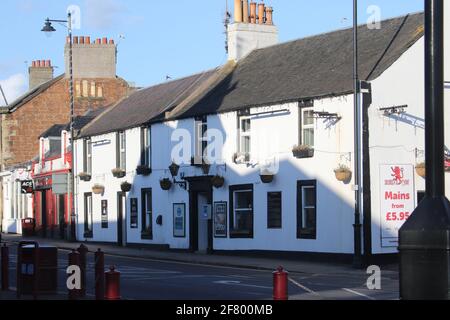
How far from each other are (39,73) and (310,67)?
128ft

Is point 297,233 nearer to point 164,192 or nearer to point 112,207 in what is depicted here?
point 164,192

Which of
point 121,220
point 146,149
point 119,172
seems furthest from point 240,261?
point 121,220

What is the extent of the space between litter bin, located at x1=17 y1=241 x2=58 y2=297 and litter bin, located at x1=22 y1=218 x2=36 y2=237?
3739 cm

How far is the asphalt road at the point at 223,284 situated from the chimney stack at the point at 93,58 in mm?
32560

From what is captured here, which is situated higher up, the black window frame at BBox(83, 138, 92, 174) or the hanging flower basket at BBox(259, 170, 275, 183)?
the black window frame at BBox(83, 138, 92, 174)

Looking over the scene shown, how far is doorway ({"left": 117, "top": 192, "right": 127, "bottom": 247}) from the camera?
42.1 meters

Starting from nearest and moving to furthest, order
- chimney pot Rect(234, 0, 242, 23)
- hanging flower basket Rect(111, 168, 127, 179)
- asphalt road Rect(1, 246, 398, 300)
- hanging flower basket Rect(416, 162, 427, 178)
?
asphalt road Rect(1, 246, 398, 300) → hanging flower basket Rect(416, 162, 427, 178) → chimney pot Rect(234, 0, 242, 23) → hanging flower basket Rect(111, 168, 127, 179)

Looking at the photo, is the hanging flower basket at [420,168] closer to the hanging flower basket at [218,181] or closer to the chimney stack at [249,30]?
the hanging flower basket at [218,181]

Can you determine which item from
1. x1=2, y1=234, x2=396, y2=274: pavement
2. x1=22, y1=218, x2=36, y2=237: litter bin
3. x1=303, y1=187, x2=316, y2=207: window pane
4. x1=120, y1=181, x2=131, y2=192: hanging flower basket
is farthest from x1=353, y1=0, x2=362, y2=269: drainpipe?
x1=22, y1=218, x2=36, y2=237: litter bin

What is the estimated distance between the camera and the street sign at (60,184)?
44812 mm

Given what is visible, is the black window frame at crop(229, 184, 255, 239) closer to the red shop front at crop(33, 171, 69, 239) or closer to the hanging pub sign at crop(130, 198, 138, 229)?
the hanging pub sign at crop(130, 198, 138, 229)

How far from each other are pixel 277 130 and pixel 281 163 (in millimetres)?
1206

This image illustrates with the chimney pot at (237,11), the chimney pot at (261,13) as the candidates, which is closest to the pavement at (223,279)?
the chimney pot at (237,11)
